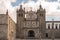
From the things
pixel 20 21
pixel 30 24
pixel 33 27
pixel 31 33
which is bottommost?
pixel 31 33

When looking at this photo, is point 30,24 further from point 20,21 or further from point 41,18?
point 41,18

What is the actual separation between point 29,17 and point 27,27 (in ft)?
10.5

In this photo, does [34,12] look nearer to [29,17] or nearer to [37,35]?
[29,17]

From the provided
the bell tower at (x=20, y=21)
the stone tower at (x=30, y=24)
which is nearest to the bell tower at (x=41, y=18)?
the stone tower at (x=30, y=24)

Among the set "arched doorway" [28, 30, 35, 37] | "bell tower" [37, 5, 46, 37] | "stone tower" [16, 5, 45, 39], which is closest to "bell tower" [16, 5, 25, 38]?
"stone tower" [16, 5, 45, 39]

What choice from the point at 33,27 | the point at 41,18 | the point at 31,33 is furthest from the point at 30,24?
the point at 41,18

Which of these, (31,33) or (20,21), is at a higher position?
(20,21)

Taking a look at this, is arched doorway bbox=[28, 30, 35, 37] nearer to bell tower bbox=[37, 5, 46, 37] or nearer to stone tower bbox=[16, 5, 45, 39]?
stone tower bbox=[16, 5, 45, 39]

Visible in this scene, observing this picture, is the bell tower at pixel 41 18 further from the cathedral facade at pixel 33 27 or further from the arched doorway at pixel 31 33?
the arched doorway at pixel 31 33

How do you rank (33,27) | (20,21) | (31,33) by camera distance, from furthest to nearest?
1. (31,33)
2. (20,21)
3. (33,27)

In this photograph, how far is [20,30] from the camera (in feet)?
232

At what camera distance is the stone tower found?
70.3m

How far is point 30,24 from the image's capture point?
70562 mm

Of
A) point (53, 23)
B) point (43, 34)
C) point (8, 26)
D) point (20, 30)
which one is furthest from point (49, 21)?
point (8, 26)
